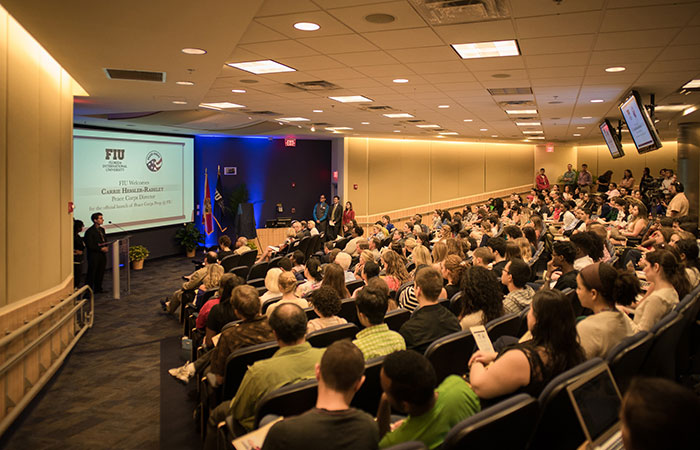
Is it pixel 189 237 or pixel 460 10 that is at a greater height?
pixel 460 10

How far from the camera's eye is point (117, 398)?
498 cm

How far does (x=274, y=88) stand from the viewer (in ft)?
25.9

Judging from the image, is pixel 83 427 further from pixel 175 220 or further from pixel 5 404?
pixel 175 220

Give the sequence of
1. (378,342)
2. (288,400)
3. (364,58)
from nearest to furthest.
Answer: (288,400), (378,342), (364,58)

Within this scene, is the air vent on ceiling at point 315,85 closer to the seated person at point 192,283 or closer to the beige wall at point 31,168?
the seated person at point 192,283

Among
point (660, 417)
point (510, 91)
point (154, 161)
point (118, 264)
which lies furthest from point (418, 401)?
point (154, 161)

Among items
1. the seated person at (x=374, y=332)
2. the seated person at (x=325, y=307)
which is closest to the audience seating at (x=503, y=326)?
the seated person at (x=374, y=332)

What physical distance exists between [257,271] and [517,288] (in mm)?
4242

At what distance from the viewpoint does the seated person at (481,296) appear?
370 cm

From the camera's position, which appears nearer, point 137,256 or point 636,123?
point 636,123

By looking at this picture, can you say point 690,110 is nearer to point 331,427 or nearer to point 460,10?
point 460,10

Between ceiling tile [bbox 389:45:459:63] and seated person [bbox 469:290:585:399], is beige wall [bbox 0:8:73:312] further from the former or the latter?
seated person [bbox 469:290:585:399]

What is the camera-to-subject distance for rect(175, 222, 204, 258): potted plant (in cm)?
1435

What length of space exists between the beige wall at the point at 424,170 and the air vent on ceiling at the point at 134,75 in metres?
11.9
